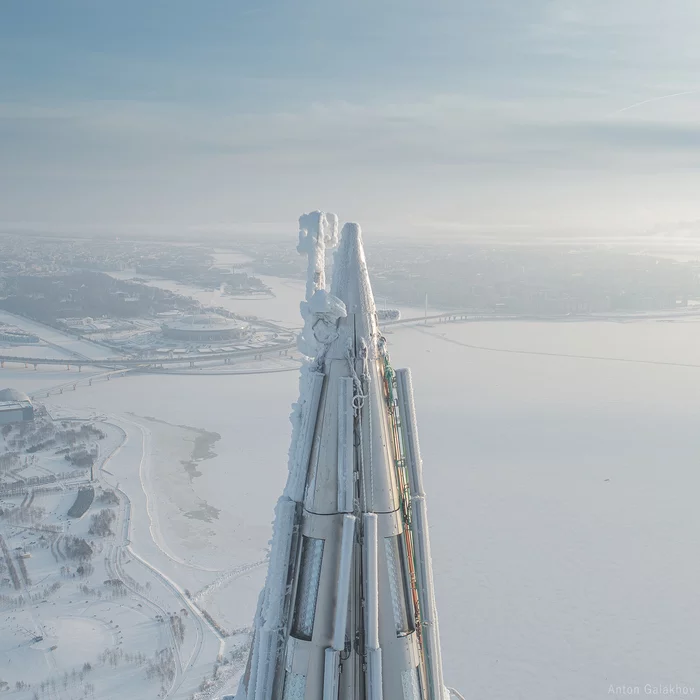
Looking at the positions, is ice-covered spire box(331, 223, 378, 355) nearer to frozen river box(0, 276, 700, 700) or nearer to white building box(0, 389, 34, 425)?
frozen river box(0, 276, 700, 700)

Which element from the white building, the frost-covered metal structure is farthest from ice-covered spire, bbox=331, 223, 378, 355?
the white building

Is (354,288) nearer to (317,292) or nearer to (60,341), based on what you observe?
(317,292)

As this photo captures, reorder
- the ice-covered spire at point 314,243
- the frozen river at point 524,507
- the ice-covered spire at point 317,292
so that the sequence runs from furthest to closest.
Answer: the frozen river at point 524,507 → the ice-covered spire at point 314,243 → the ice-covered spire at point 317,292

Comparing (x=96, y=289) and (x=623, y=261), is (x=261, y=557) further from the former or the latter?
(x=623, y=261)

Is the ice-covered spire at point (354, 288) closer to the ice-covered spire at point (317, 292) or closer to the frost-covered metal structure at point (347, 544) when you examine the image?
the frost-covered metal structure at point (347, 544)

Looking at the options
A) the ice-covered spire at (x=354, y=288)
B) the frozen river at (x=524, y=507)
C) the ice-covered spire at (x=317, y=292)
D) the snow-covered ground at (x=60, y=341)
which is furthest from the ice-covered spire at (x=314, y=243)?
the snow-covered ground at (x=60, y=341)

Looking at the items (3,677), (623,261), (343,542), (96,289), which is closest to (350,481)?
(343,542)
